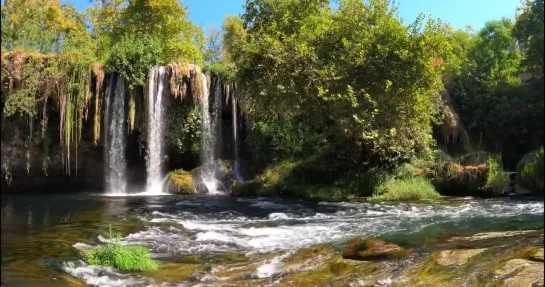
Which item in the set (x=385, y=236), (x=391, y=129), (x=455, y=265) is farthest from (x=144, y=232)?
(x=391, y=129)

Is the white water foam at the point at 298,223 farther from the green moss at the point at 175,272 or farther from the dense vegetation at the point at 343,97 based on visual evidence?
Answer: the dense vegetation at the point at 343,97

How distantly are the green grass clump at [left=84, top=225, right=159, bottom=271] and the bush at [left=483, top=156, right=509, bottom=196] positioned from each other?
1345 centimetres

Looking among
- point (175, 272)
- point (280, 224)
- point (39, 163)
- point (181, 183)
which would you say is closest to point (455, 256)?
point (175, 272)

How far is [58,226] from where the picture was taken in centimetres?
1168

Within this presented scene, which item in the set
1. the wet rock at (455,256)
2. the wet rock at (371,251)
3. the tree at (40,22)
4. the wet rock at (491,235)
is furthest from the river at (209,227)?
the tree at (40,22)

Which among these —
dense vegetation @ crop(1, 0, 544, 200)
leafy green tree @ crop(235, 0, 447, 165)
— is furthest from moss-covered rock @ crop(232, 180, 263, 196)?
leafy green tree @ crop(235, 0, 447, 165)

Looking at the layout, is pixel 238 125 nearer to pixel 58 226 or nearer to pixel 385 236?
pixel 58 226

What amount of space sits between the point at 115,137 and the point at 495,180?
16.9 meters

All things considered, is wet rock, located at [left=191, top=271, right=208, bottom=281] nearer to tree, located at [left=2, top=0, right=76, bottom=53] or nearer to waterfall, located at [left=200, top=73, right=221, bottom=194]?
tree, located at [left=2, top=0, right=76, bottom=53]

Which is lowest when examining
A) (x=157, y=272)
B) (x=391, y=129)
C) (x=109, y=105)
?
(x=157, y=272)

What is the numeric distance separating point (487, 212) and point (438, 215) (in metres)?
1.42

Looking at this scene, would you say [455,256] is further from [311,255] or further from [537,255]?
[311,255]

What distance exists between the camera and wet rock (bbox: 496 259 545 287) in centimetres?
532

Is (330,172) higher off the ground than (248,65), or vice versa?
(248,65)
